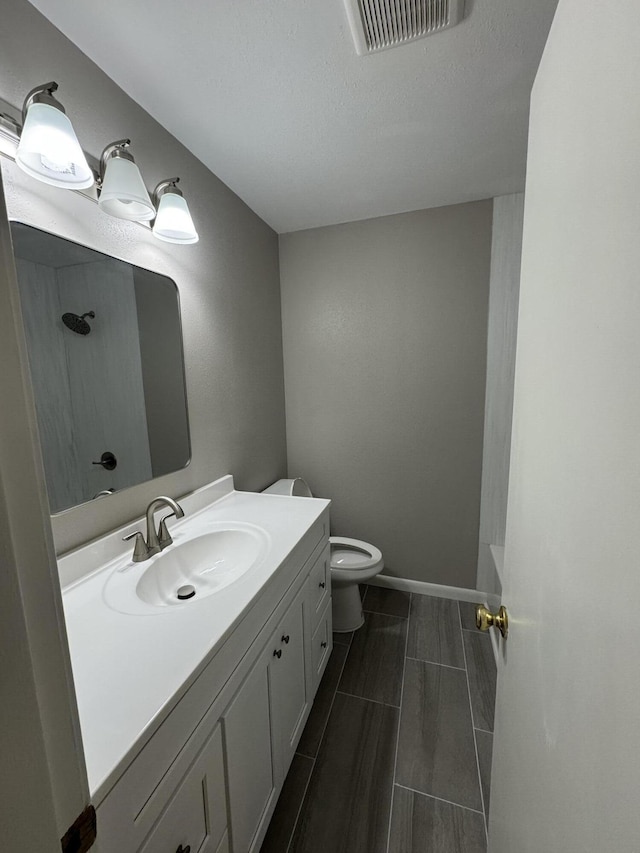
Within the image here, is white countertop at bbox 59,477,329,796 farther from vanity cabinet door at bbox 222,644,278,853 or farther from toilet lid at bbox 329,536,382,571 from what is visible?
toilet lid at bbox 329,536,382,571

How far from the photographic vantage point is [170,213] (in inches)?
47.4

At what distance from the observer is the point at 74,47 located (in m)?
0.98

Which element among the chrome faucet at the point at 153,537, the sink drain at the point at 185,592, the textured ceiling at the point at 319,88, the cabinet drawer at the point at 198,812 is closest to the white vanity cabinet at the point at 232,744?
the cabinet drawer at the point at 198,812

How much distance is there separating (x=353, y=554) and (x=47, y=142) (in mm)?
2164

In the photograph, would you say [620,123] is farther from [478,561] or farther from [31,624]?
[478,561]

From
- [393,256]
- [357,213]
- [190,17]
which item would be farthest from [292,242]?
[190,17]

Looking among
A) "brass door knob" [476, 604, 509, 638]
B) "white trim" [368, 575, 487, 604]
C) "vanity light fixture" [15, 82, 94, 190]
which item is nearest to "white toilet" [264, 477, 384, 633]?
"white trim" [368, 575, 487, 604]

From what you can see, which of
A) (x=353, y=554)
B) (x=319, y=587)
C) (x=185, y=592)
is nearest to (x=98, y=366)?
(x=185, y=592)

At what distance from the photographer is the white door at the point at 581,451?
0.98 ft

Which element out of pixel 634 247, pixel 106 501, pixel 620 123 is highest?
pixel 620 123

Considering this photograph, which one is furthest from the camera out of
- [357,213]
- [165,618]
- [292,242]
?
[292,242]

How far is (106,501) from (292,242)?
189 centimetres

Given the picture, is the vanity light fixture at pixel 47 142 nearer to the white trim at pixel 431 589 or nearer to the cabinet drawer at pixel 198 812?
the cabinet drawer at pixel 198 812

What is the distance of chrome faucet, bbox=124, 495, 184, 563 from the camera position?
109 cm
